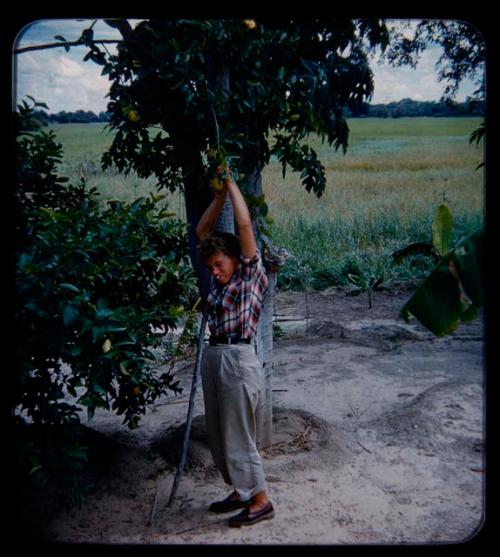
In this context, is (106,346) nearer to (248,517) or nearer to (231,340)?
(231,340)

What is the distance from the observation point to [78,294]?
10.8ft

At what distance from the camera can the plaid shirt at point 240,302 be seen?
372cm

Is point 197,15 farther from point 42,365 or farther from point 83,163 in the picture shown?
point 83,163

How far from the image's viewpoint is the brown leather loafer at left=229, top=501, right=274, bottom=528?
377 cm

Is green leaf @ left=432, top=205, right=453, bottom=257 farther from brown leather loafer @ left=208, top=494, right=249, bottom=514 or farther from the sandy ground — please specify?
brown leather loafer @ left=208, top=494, right=249, bottom=514

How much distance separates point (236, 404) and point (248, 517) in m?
0.70

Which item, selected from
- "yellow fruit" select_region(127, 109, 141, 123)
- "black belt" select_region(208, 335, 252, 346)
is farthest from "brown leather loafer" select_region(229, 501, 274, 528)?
"yellow fruit" select_region(127, 109, 141, 123)

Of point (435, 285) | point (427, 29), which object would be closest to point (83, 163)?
point (427, 29)

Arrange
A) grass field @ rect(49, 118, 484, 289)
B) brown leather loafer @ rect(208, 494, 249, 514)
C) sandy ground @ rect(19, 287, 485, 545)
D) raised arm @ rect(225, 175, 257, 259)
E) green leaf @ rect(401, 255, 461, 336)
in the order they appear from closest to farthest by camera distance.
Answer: green leaf @ rect(401, 255, 461, 336) < raised arm @ rect(225, 175, 257, 259) < sandy ground @ rect(19, 287, 485, 545) < brown leather loafer @ rect(208, 494, 249, 514) < grass field @ rect(49, 118, 484, 289)

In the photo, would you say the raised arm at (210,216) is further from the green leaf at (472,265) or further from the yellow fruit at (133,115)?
the green leaf at (472,265)

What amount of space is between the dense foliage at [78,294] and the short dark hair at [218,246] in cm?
37

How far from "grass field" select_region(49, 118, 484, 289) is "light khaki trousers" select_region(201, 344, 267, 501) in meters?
4.31

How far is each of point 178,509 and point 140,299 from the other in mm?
1361

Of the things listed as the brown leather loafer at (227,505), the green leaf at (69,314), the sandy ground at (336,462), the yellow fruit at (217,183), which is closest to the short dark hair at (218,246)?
the yellow fruit at (217,183)
